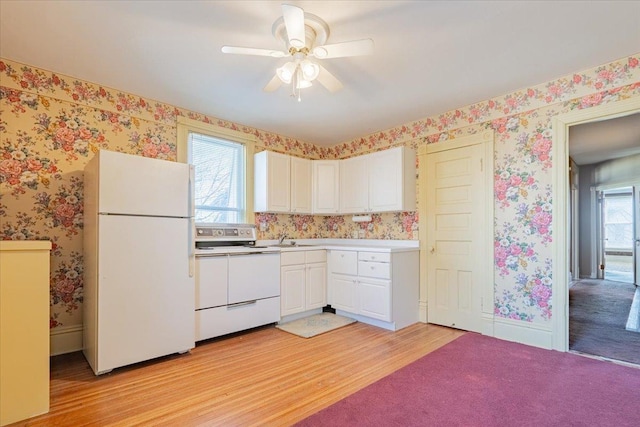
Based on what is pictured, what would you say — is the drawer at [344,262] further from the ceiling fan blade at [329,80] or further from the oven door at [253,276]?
the ceiling fan blade at [329,80]

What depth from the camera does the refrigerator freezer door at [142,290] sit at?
2.40 meters

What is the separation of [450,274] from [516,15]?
8.36ft

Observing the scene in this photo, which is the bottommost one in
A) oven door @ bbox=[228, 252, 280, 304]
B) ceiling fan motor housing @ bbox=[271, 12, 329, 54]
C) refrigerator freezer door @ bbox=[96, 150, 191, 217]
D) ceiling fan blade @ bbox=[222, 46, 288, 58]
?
oven door @ bbox=[228, 252, 280, 304]

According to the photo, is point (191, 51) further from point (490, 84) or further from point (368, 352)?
point (368, 352)

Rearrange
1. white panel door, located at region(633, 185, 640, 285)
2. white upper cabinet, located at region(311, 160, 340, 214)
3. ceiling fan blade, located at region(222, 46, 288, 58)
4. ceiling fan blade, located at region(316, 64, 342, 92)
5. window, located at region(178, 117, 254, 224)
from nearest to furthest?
ceiling fan blade, located at region(222, 46, 288, 58) < ceiling fan blade, located at region(316, 64, 342, 92) < window, located at region(178, 117, 254, 224) < white upper cabinet, located at region(311, 160, 340, 214) < white panel door, located at region(633, 185, 640, 285)

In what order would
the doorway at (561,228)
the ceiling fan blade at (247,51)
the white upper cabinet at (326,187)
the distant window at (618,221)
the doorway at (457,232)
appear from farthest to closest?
1. the distant window at (618,221)
2. the white upper cabinet at (326,187)
3. the doorway at (457,232)
4. the doorway at (561,228)
5. the ceiling fan blade at (247,51)

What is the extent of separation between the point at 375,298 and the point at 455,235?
1.15m

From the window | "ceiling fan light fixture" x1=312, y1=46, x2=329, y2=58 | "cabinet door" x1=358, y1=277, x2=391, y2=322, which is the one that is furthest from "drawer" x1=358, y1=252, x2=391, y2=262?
"ceiling fan light fixture" x1=312, y1=46, x2=329, y2=58

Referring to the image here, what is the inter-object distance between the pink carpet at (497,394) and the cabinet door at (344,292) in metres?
1.20

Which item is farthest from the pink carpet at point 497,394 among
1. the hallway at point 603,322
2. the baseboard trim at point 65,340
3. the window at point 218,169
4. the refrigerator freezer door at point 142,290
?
the window at point 218,169

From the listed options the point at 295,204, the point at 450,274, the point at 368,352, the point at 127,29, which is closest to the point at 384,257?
the point at 450,274

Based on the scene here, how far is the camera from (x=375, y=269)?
3609 millimetres

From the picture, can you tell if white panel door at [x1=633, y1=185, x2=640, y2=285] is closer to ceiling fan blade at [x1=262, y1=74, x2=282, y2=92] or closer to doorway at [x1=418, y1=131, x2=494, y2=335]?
doorway at [x1=418, y1=131, x2=494, y2=335]

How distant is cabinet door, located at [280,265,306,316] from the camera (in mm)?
3732
